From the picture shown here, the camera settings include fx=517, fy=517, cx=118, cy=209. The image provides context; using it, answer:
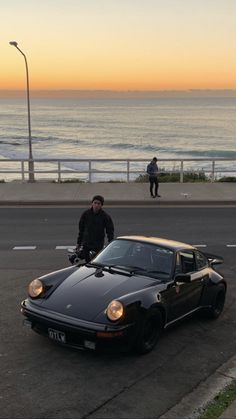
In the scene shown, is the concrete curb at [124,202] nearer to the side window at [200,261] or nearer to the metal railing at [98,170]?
the metal railing at [98,170]

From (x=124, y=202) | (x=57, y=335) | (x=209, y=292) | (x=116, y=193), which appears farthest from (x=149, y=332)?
(x=116, y=193)

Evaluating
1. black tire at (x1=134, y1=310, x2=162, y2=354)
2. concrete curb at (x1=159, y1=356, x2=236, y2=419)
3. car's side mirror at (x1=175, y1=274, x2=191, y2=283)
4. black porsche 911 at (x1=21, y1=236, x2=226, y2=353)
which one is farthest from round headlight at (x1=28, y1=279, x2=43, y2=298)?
concrete curb at (x1=159, y1=356, x2=236, y2=419)

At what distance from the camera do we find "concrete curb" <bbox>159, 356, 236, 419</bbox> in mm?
4781

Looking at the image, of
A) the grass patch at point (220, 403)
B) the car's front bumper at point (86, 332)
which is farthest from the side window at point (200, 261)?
the grass patch at point (220, 403)

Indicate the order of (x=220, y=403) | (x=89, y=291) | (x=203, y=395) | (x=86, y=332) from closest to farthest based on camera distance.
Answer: (x=220, y=403) < (x=203, y=395) < (x=86, y=332) < (x=89, y=291)

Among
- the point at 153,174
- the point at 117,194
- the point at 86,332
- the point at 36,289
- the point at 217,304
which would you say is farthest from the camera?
the point at 117,194

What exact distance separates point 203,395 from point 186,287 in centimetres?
185

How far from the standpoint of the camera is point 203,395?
5.18 meters

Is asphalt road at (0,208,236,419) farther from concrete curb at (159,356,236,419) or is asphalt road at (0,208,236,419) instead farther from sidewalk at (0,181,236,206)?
sidewalk at (0,181,236,206)

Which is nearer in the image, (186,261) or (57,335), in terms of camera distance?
(57,335)

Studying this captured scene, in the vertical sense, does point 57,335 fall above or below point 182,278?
below

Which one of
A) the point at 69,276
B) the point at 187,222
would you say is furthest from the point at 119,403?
the point at 187,222

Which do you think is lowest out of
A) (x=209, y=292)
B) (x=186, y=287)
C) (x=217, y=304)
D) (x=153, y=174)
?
(x=217, y=304)

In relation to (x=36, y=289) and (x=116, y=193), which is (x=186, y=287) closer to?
(x=36, y=289)
